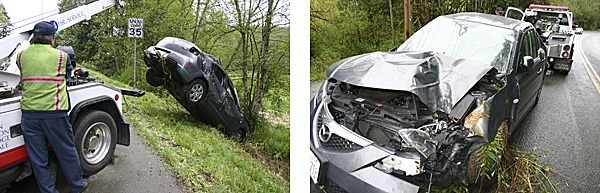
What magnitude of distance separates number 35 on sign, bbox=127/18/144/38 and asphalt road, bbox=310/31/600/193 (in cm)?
77

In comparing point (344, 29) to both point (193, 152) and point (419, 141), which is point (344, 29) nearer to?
point (419, 141)

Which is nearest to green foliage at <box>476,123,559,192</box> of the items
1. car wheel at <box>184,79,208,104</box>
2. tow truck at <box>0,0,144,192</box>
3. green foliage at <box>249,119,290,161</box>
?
green foliage at <box>249,119,290,161</box>

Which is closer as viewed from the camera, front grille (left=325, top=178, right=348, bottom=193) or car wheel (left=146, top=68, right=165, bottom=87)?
front grille (left=325, top=178, right=348, bottom=193)

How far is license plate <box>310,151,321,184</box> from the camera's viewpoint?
191 centimetres

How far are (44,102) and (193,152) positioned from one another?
70 centimetres

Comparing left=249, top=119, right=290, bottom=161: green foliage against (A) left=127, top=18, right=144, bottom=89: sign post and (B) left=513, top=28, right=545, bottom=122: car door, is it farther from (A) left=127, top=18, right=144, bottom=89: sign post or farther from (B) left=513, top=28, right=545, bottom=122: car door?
(B) left=513, top=28, right=545, bottom=122: car door

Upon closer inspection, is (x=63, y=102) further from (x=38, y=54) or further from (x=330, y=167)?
(x=330, y=167)

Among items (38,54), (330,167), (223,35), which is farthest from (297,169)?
(38,54)

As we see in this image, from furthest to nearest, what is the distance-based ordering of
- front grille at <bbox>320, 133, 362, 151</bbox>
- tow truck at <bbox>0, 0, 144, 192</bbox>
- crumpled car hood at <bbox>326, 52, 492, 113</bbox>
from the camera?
front grille at <bbox>320, 133, 362, 151</bbox> < crumpled car hood at <bbox>326, 52, 492, 113</bbox> < tow truck at <bbox>0, 0, 144, 192</bbox>

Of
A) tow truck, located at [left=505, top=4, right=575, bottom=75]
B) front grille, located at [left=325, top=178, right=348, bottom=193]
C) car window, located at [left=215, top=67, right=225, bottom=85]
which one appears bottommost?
front grille, located at [left=325, top=178, right=348, bottom=193]

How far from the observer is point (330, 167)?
72.8 inches

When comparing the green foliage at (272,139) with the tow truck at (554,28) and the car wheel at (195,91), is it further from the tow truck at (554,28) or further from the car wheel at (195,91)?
the tow truck at (554,28)

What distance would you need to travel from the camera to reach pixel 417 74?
1693 mm

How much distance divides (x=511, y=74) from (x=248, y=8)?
140 centimetres
